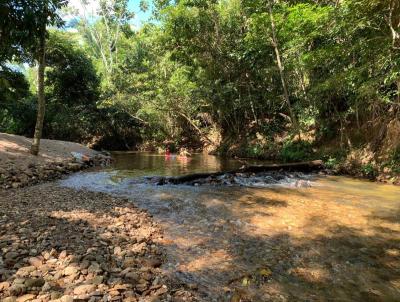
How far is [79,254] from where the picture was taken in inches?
181

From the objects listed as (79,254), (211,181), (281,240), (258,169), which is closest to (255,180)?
(258,169)

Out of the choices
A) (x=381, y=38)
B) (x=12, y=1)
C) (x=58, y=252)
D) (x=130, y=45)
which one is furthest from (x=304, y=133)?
(x=130, y=45)

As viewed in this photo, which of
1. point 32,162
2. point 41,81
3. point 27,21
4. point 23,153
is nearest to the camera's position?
point 27,21

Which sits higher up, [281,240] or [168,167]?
[168,167]

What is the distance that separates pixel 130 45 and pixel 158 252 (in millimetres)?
33589

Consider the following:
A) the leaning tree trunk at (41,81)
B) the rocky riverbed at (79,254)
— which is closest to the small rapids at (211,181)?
the leaning tree trunk at (41,81)

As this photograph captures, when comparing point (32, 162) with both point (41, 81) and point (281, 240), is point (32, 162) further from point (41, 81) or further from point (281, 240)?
point (281, 240)

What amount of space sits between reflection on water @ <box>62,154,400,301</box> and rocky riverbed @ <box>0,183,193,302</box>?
15.7 inches

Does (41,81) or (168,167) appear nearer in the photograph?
(41,81)

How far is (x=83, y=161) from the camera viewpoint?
51.6 feet

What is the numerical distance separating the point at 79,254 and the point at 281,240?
3.26 meters

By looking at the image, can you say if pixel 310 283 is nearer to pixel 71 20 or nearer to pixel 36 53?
pixel 36 53

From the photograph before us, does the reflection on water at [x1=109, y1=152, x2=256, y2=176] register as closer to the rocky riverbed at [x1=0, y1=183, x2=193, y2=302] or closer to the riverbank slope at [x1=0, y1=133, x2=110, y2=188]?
the riverbank slope at [x1=0, y1=133, x2=110, y2=188]

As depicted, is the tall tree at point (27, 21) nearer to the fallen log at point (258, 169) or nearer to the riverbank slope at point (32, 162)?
the riverbank slope at point (32, 162)
